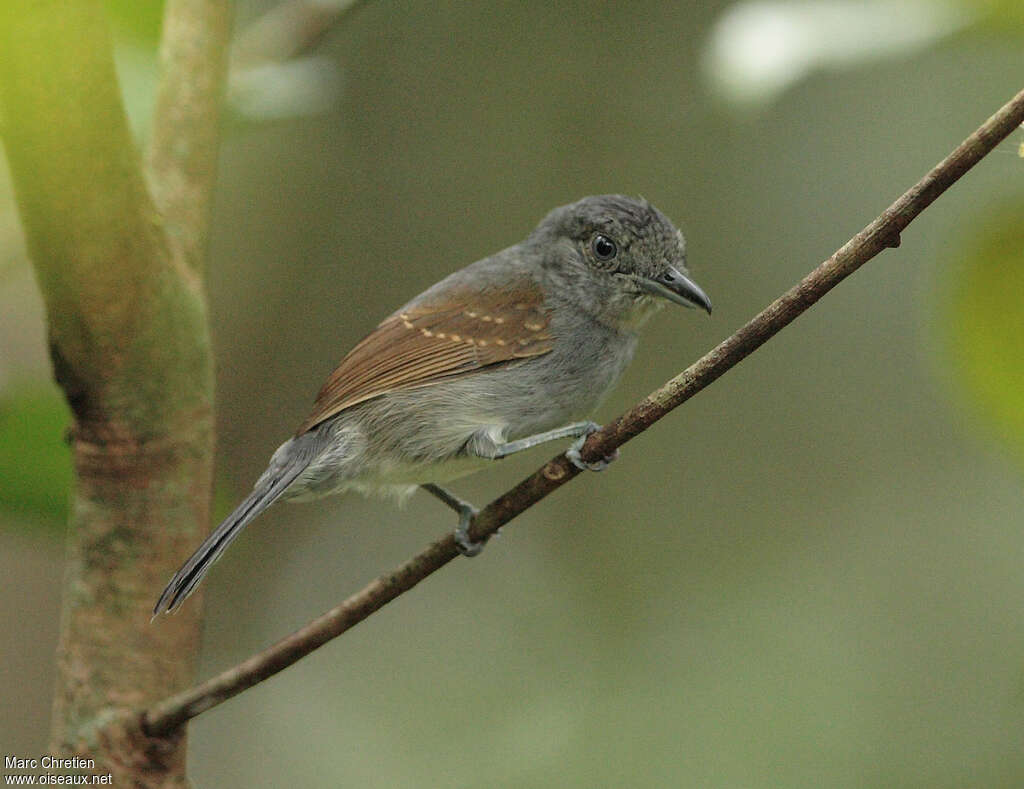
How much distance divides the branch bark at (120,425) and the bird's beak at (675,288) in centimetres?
125

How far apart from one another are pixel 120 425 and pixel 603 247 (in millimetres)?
1542

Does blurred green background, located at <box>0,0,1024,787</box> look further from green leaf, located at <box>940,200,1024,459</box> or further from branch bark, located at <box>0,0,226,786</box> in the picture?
green leaf, located at <box>940,200,1024,459</box>

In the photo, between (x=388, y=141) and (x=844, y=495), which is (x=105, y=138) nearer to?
(x=388, y=141)

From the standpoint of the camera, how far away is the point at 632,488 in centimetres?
725

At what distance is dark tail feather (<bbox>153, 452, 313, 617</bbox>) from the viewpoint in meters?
1.99

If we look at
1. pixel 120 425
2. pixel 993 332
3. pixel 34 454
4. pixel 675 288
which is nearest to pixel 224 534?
pixel 120 425

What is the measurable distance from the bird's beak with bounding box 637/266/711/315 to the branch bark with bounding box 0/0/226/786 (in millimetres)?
1246

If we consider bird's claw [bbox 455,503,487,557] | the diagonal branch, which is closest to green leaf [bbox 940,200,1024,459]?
the diagonal branch

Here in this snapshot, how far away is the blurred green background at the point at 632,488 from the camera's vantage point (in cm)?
570

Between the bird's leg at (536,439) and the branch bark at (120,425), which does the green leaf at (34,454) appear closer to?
the branch bark at (120,425)

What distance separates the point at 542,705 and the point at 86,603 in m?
4.52

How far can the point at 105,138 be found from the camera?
1.72 metres

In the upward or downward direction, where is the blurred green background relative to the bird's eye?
downward

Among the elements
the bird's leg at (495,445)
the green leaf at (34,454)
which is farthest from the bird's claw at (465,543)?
the green leaf at (34,454)
